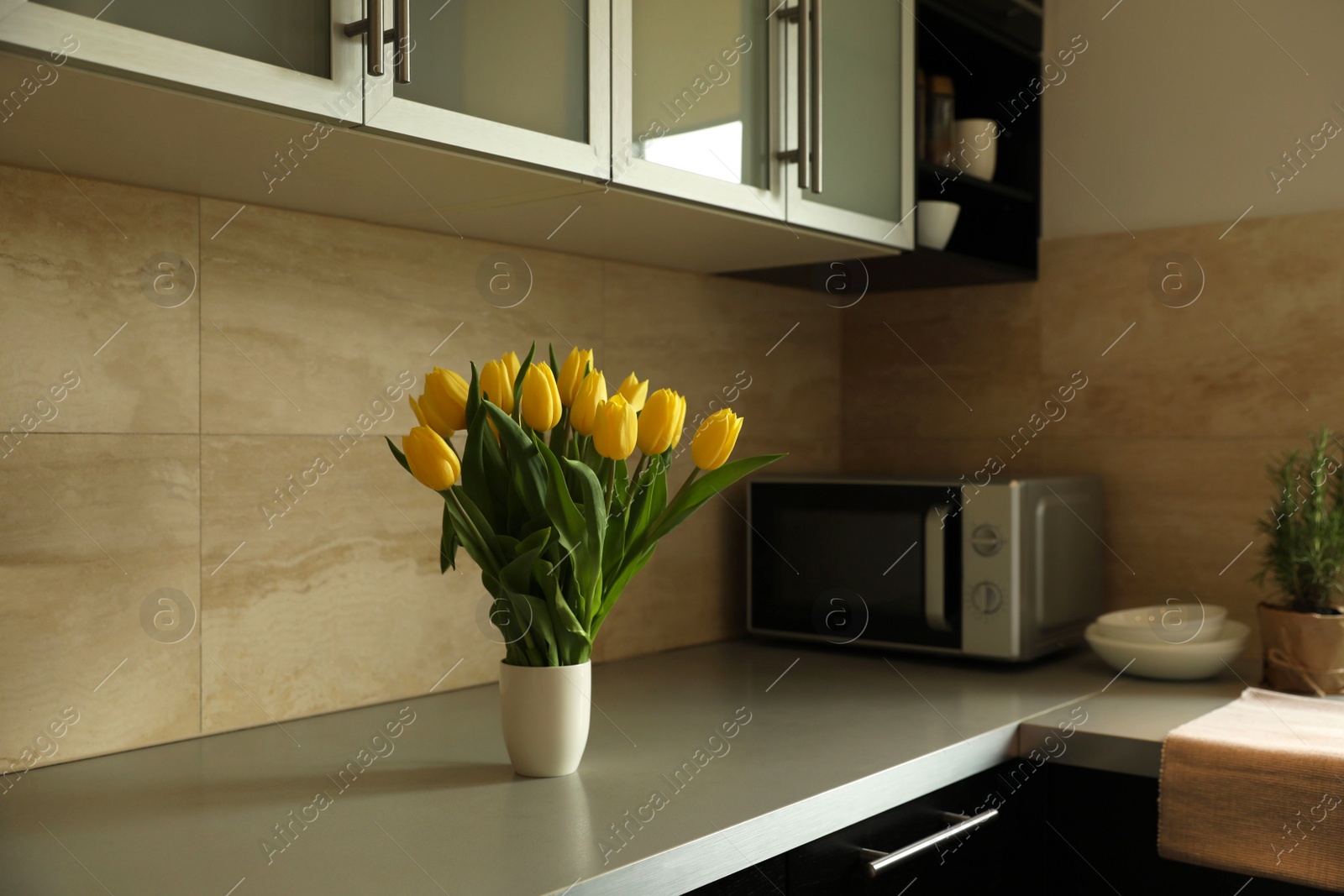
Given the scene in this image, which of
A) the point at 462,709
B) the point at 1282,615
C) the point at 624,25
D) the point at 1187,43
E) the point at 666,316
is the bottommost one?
the point at 462,709

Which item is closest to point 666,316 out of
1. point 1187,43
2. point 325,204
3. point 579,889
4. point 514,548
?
point 325,204

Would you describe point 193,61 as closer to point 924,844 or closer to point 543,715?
point 543,715

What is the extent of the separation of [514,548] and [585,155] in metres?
0.42

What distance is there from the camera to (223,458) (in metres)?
1.30

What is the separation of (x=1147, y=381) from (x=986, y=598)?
1.72ft

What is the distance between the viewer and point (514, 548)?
112 centimetres

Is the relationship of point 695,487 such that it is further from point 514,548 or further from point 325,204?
point 325,204

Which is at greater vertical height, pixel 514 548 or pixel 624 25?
pixel 624 25

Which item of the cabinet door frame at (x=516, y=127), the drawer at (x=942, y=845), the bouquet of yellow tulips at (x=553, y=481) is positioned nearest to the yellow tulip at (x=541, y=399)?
the bouquet of yellow tulips at (x=553, y=481)

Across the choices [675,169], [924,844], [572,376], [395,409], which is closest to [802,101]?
[675,169]

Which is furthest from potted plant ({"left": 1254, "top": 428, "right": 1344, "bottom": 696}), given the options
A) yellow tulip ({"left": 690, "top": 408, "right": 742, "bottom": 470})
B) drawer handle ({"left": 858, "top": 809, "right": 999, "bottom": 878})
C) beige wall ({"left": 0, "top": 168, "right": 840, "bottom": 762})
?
beige wall ({"left": 0, "top": 168, "right": 840, "bottom": 762})

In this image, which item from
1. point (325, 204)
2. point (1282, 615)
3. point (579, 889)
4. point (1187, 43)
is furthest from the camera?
point (1187, 43)

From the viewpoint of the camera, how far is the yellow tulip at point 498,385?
112cm

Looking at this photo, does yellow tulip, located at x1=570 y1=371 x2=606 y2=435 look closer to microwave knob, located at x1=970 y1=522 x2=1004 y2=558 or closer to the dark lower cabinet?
the dark lower cabinet
